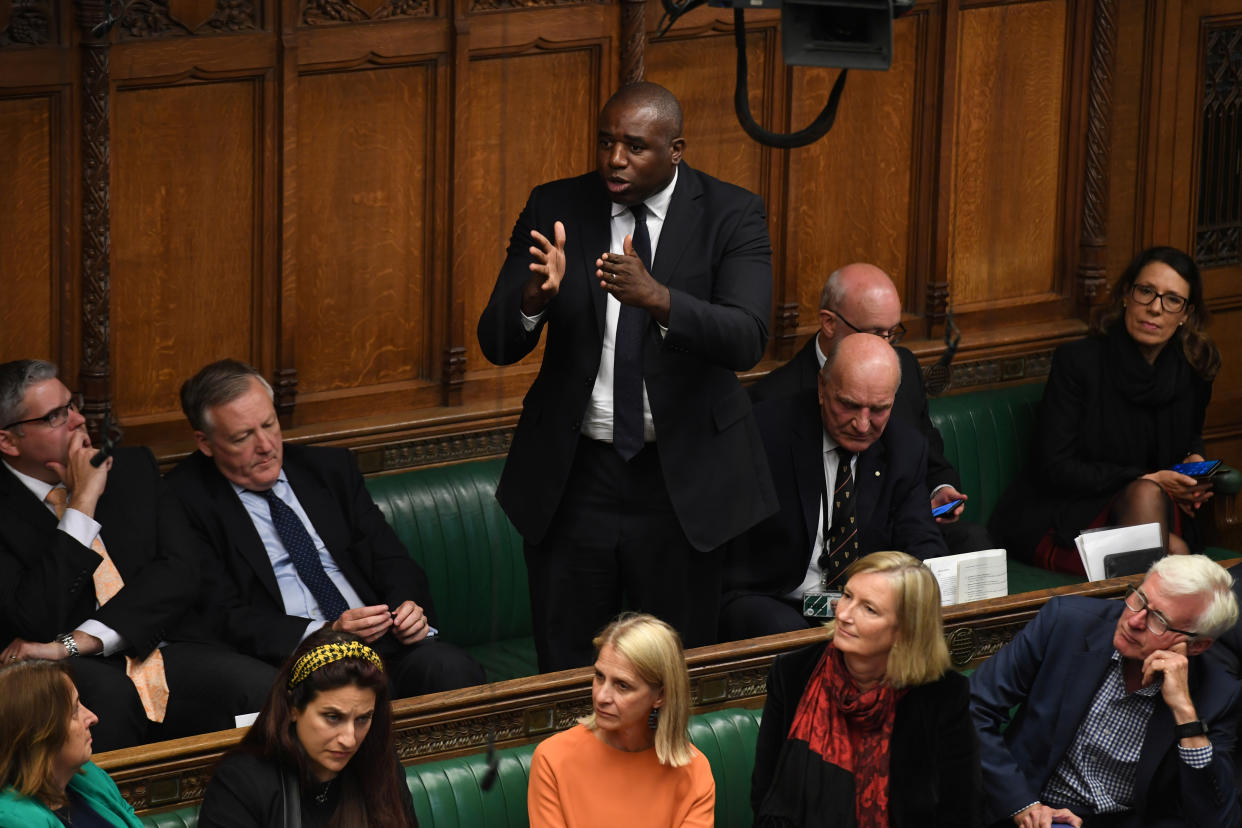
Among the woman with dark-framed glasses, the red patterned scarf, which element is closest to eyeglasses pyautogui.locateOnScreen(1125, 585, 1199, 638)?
the red patterned scarf

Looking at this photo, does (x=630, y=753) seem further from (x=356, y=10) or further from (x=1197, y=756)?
(x=356, y=10)

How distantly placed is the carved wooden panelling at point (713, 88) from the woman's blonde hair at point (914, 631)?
2.06 metres

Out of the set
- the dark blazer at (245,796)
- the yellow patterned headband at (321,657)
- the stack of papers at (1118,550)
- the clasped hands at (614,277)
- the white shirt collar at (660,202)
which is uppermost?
the white shirt collar at (660,202)

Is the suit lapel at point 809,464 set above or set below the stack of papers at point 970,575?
→ above

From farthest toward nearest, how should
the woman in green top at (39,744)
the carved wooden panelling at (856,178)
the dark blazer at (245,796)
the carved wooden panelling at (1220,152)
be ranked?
the carved wooden panelling at (1220,152) → the carved wooden panelling at (856,178) → the dark blazer at (245,796) → the woman in green top at (39,744)

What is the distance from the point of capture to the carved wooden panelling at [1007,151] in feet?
21.1

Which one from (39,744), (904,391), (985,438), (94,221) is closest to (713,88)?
(904,391)

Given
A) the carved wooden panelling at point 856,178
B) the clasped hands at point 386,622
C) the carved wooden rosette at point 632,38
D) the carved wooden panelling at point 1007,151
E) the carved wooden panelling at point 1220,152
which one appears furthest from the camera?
the carved wooden panelling at point 1220,152

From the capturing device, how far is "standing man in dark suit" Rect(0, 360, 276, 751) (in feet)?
14.2

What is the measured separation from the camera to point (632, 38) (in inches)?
225

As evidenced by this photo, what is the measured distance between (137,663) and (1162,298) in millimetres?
3038

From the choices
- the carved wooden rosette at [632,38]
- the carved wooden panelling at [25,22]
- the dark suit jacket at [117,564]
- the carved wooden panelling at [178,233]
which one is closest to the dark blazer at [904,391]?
the carved wooden rosette at [632,38]

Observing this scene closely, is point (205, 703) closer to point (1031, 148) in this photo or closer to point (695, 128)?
point (695, 128)

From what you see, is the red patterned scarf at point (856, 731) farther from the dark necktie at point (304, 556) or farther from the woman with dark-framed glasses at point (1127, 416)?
the woman with dark-framed glasses at point (1127, 416)
